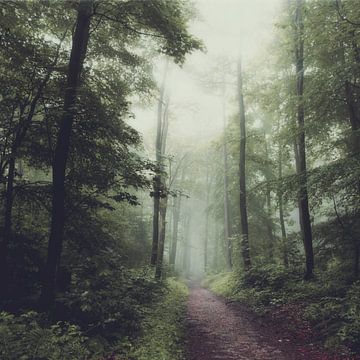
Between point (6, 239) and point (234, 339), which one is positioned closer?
point (6, 239)

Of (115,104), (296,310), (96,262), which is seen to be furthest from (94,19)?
(296,310)

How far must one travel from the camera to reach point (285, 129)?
1248 cm

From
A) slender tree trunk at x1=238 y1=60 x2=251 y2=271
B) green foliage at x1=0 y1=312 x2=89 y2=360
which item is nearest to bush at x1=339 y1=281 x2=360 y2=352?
green foliage at x1=0 y1=312 x2=89 y2=360

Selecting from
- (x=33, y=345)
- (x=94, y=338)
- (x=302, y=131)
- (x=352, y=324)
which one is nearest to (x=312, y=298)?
(x=352, y=324)

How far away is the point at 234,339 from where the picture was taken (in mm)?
7922

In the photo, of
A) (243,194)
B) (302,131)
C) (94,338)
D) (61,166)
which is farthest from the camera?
(243,194)

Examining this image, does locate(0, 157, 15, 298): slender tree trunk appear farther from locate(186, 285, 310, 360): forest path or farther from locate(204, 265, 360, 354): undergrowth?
locate(204, 265, 360, 354): undergrowth

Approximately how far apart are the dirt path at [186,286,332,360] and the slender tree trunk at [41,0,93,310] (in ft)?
11.4

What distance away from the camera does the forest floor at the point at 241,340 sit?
6.61 m

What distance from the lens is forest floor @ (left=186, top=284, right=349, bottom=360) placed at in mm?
6608

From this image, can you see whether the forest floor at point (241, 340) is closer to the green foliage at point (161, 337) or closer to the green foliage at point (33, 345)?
the green foliage at point (161, 337)

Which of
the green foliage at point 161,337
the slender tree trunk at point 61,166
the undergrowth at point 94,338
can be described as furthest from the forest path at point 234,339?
the slender tree trunk at point 61,166

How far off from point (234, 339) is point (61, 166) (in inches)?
237

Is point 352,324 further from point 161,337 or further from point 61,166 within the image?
point 61,166
